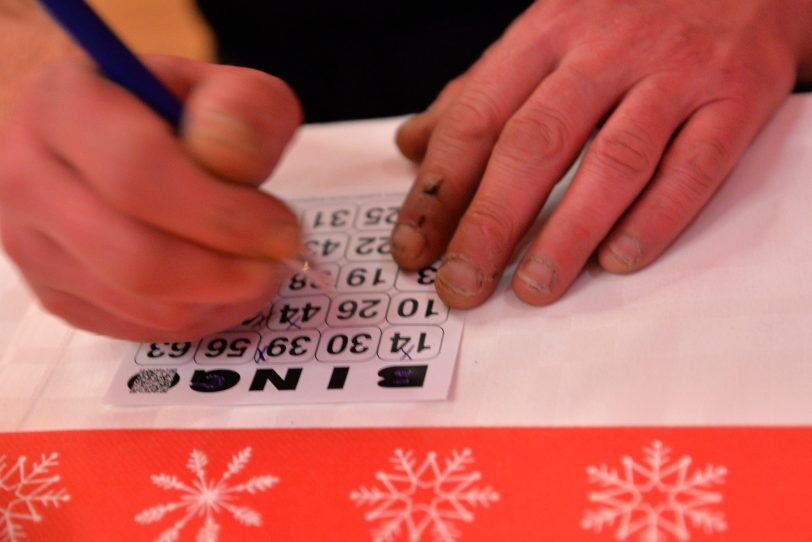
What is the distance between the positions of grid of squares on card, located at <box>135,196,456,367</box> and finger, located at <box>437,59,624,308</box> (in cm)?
3

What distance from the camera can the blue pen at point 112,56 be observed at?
0.35 meters

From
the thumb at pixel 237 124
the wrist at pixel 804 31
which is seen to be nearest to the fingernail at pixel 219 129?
the thumb at pixel 237 124

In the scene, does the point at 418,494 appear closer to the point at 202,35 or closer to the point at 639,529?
the point at 639,529

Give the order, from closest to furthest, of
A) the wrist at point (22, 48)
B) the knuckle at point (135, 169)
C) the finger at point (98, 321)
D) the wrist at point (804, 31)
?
the knuckle at point (135, 169), the finger at point (98, 321), the wrist at point (804, 31), the wrist at point (22, 48)

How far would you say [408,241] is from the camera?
499mm

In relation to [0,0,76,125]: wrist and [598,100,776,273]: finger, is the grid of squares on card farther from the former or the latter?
[0,0,76,125]: wrist

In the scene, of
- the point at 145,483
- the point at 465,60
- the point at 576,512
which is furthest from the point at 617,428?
the point at 465,60

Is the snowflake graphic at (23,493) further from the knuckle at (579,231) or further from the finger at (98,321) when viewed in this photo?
the knuckle at (579,231)

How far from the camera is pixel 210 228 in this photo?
36 cm

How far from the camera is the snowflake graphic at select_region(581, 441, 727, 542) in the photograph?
347 mm

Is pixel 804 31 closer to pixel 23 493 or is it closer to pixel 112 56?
pixel 112 56

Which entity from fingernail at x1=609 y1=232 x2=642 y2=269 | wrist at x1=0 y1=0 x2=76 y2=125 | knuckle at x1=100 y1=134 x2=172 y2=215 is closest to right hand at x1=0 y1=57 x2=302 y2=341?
knuckle at x1=100 y1=134 x2=172 y2=215

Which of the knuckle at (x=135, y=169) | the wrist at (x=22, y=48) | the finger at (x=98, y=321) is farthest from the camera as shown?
the wrist at (x=22, y=48)

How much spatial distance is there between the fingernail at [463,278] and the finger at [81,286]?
0.46 ft
